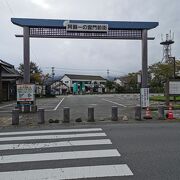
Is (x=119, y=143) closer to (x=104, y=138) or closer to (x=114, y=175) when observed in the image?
(x=104, y=138)

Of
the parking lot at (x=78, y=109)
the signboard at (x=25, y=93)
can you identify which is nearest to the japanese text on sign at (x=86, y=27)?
the signboard at (x=25, y=93)

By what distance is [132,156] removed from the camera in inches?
243

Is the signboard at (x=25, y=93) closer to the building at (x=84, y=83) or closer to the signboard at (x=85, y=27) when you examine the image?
→ the signboard at (x=85, y=27)

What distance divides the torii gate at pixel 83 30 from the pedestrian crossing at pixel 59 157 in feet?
31.8

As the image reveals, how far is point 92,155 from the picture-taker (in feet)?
20.7

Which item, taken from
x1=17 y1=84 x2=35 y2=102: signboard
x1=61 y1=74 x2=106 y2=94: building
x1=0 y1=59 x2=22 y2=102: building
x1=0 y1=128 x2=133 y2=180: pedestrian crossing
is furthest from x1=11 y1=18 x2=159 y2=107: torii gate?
x1=61 y1=74 x2=106 y2=94: building

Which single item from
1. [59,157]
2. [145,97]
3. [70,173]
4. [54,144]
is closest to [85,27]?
[145,97]

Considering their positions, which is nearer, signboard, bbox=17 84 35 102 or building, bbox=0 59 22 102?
signboard, bbox=17 84 35 102

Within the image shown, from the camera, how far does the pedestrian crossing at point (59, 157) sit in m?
5.03

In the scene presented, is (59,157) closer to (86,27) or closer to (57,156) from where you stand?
(57,156)

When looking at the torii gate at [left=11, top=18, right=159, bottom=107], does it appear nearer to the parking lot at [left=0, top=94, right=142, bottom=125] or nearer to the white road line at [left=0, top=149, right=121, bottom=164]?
the parking lot at [left=0, top=94, right=142, bottom=125]

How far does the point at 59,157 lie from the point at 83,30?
41.0 ft

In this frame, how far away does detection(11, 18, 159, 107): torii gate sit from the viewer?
55.7 ft

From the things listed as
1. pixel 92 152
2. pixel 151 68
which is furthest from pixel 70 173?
pixel 151 68
